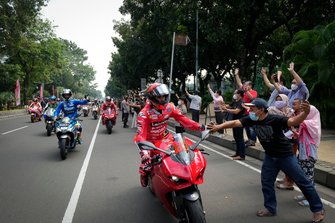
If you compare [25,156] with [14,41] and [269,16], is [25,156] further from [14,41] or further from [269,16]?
[14,41]

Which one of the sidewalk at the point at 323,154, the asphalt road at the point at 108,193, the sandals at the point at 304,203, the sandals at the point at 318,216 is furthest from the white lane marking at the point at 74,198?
the sidewalk at the point at 323,154

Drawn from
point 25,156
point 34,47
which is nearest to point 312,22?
point 25,156

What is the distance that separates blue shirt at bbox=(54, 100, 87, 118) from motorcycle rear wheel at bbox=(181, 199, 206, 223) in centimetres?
690

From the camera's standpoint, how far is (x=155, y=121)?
4.89m

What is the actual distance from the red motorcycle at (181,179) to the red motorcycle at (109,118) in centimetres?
1124

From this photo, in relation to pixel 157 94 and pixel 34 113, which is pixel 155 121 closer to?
pixel 157 94

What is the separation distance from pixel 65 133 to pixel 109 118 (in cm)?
622

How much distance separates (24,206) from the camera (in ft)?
16.6

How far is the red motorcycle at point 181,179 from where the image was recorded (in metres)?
3.51

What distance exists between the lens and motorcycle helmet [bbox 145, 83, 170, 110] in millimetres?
4562

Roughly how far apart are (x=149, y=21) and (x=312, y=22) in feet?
50.5

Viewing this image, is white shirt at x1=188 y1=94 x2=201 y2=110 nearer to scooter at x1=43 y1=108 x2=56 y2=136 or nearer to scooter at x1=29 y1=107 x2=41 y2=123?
scooter at x1=43 y1=108 x2=56 y2=136

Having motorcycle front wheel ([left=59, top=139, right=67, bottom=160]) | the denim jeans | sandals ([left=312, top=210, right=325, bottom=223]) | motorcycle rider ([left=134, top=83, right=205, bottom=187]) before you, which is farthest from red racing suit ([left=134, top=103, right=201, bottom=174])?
motorcycle front wheel ([left=59, top=139, right=67, bottom=160])

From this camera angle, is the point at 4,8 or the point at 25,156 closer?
the point at 25,156
